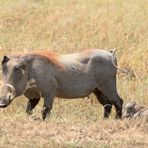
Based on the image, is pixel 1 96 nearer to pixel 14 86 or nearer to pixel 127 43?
pixel 14 86

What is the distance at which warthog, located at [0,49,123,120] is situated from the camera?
6004 mm

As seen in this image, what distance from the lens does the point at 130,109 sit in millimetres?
6465

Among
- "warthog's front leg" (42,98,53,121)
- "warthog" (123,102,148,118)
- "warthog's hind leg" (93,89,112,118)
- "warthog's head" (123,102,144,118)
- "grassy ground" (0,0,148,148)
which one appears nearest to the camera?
"grassy ground" (0,0,148,148)

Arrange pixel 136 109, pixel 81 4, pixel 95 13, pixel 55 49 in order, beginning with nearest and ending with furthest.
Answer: pixel 136 109 < pixel 55 49 < pixel 95 13 < pixel 81 4

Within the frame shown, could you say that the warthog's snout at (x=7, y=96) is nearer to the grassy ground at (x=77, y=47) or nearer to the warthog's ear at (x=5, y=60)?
the grassy ground at (x=77, y=47)

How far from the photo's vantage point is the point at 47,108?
6.07 metres

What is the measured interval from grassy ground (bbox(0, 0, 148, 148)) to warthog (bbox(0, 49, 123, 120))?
23 cm

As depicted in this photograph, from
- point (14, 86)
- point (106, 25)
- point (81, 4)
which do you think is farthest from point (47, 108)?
point (81, 4)

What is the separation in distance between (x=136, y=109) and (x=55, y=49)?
3.09m

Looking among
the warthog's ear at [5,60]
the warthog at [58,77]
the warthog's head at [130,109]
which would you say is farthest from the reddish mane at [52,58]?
the warthog's head at [130,109]

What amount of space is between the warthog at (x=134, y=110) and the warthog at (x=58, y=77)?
18cm

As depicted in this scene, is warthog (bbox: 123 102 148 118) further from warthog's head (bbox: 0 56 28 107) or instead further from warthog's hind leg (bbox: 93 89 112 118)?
warthog's head (bbox: 0 56 28 107)

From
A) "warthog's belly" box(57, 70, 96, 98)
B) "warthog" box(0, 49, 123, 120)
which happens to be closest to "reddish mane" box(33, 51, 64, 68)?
"warthog" box(0, 49, 123, 120)

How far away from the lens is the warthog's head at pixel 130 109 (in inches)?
251
